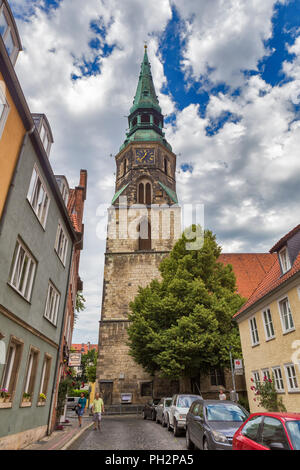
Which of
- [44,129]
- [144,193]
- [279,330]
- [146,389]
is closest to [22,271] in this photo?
[44,129]

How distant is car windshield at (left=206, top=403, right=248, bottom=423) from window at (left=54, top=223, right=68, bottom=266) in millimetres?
8446

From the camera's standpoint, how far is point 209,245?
25938mm

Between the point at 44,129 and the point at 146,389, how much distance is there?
24.4 metres

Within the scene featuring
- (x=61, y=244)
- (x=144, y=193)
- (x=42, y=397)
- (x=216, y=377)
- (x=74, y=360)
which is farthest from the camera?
(x=144, y=193)

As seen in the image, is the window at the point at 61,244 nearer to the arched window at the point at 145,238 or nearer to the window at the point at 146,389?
the window at the point at 146,389

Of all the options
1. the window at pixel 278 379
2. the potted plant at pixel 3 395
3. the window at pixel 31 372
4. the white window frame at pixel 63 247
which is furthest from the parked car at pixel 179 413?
the white window frame at pixel 63 247

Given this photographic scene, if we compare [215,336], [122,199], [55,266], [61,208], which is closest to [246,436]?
[55,266]

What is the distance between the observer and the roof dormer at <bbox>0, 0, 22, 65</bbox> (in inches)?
343

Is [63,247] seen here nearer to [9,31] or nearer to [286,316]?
[9,31]

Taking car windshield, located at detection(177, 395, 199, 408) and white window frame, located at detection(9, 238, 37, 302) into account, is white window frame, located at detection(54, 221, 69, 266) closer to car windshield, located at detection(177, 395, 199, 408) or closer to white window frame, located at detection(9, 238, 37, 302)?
white window frame, located at detection(9, 238, 37, 302)

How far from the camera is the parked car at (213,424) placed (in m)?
7.35

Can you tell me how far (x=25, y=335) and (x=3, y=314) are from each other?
2.04m

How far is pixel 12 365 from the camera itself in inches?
356

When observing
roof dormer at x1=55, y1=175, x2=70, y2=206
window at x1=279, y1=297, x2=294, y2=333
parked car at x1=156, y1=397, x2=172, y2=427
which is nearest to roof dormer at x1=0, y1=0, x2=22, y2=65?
roof dormer at x1=55, y1=175, x2=70, y2=206
